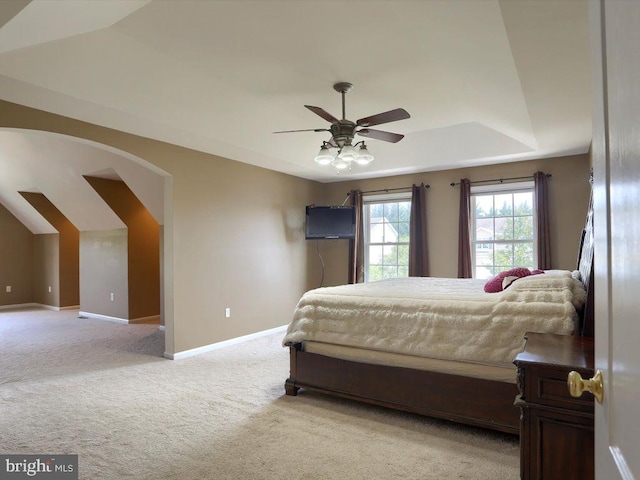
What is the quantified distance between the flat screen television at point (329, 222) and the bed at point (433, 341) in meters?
3.04

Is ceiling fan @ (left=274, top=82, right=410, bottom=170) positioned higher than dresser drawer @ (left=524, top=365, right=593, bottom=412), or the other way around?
ceiling fan @ (left=274, top=82, right=410, bottom=170)

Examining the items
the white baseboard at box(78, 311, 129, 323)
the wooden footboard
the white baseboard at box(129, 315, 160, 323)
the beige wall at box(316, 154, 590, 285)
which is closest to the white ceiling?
the beige wall at box(316, 154, 590, 285)

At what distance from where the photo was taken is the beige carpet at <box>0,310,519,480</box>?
2.34 m

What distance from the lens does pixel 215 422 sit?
2.96m

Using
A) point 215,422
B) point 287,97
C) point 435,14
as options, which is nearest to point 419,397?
point 215,422

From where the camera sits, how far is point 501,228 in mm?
5742

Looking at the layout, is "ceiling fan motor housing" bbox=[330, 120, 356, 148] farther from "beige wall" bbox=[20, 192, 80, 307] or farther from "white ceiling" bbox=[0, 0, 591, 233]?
"beige wall" bbox=[20, 192, 80, 307]

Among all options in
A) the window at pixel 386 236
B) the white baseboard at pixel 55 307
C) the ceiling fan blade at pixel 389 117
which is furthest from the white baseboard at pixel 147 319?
the ceiling fan blade at pixel 389 117

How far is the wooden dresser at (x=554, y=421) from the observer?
59.1 inches

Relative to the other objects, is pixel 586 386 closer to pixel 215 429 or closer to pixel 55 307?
pixel 215 429

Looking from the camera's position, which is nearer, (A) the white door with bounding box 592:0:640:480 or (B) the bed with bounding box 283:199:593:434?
(A) the white door with bounding box 592:0:640:480

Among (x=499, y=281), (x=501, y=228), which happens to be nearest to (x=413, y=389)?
(x=499, y=281)

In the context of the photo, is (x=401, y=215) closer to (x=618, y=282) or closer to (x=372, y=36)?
(x=372, y=36)

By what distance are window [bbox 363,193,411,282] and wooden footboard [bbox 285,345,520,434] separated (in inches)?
135
